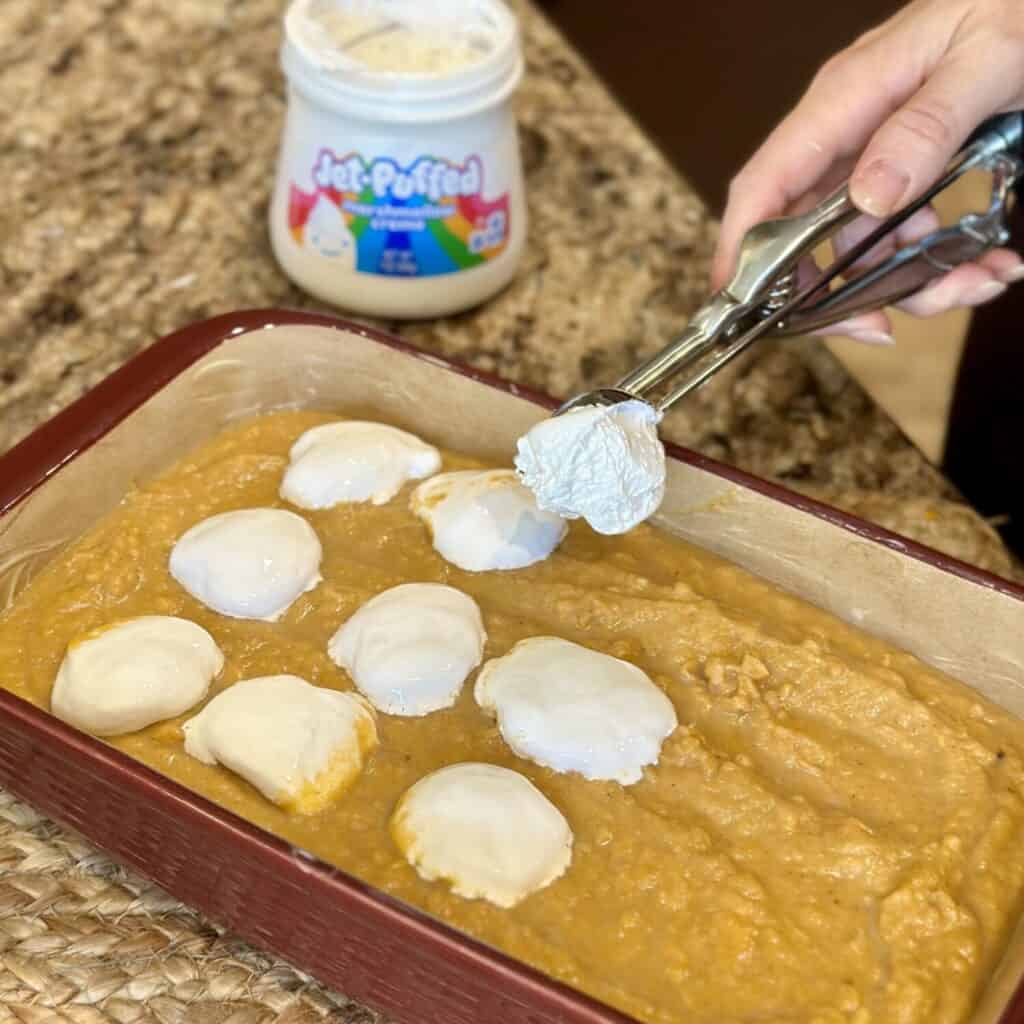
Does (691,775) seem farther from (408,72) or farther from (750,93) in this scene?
(750,93)

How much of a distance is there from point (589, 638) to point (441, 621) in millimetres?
120

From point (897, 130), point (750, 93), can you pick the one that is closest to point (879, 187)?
point (897, 130)

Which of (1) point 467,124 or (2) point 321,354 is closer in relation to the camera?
(2) point 321,354

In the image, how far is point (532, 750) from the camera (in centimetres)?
98

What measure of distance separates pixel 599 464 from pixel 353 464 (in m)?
0.26

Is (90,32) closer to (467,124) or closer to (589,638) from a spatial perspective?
(467,124)

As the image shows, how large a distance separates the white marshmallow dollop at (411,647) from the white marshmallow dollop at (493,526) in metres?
0.06

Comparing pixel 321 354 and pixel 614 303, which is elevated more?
pixel 321 354

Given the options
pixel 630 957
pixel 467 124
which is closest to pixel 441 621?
pixel 630 957

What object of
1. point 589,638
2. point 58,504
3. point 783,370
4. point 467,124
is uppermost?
point 58,504

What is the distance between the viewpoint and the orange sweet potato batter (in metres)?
0.88

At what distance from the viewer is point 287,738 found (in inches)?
37.0

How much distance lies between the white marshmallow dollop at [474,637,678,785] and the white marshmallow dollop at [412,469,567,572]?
4.9 inches

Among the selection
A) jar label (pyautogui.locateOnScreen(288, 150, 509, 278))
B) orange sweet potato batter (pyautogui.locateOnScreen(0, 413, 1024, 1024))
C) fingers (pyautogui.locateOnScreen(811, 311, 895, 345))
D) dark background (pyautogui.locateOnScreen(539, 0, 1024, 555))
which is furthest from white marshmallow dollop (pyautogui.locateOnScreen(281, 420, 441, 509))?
dark background (pyautogui.locateOnScreen(539, 0, 1024, 555))
